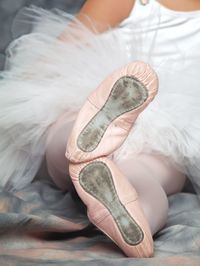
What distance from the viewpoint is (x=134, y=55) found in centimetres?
103

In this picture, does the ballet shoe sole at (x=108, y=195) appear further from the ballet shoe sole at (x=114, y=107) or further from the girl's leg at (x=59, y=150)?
the girl's leg at (x=59, y=150)

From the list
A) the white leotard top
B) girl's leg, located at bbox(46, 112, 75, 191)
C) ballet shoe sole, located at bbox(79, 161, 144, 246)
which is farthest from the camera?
the white leotard top

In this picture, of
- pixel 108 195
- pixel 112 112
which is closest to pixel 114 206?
pixel 108 195

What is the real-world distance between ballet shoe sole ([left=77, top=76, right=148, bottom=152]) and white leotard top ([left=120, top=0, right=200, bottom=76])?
0.32 m

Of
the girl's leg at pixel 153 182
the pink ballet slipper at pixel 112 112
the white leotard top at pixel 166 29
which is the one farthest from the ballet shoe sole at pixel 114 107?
the white leotard top at pixel 166 29

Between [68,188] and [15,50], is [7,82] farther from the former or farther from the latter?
[68,188]

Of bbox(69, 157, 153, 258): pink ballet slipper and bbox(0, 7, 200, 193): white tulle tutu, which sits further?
bbox(0, 7, 200, 193): white tulle tutu

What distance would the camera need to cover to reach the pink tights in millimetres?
832

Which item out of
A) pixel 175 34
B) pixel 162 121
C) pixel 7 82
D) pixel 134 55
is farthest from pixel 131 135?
pixel 175 34

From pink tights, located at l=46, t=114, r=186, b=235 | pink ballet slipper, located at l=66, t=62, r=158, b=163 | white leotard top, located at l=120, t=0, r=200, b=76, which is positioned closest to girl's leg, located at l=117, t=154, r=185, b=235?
pink tights, located at l=46, t=114, r=186, b=235

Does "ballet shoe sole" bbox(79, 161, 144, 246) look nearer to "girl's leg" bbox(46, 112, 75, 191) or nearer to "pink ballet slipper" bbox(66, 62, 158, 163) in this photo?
"pink ballet slipper" bbox(66, 62, 158, 163)

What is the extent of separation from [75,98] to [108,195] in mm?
304

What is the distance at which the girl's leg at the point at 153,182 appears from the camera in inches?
32.4

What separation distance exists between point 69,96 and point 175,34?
39cm
